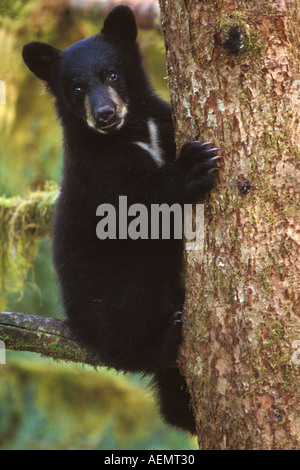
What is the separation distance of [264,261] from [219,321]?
34cm

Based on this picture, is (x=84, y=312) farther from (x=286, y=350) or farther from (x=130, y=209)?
(x=286, y=350)

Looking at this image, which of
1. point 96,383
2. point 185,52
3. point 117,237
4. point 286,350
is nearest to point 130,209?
point 117,237

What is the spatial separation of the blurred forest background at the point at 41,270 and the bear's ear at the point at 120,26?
5.32 ft

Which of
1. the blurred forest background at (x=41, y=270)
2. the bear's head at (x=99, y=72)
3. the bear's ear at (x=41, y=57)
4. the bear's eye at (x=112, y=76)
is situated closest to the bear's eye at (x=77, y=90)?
the bear's head at (x=99, y=72)

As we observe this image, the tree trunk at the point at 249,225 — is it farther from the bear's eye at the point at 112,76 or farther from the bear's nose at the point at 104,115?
the bear's eye at the point at 112,76

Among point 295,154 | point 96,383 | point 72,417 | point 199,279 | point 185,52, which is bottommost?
point 72,417

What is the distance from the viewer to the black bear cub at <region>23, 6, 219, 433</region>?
10.5 ft

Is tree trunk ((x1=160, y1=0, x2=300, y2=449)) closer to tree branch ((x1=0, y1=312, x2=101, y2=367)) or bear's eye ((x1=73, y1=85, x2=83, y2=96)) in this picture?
tree branch ((x1=0, y1=312, x2=101, y2=367))

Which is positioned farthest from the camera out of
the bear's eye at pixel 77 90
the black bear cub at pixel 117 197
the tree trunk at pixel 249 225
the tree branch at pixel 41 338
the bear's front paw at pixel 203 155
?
the bear's eye at pixel 77 90

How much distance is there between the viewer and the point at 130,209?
3230mm

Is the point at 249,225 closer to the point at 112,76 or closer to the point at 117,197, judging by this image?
the point at 117,197

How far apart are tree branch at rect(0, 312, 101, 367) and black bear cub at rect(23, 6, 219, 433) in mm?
74

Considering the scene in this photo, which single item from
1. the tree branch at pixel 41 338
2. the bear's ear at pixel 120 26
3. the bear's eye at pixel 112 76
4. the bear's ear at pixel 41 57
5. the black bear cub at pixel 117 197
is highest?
the bear's ear at pixel 120 26

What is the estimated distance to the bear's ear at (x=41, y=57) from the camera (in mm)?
3871
